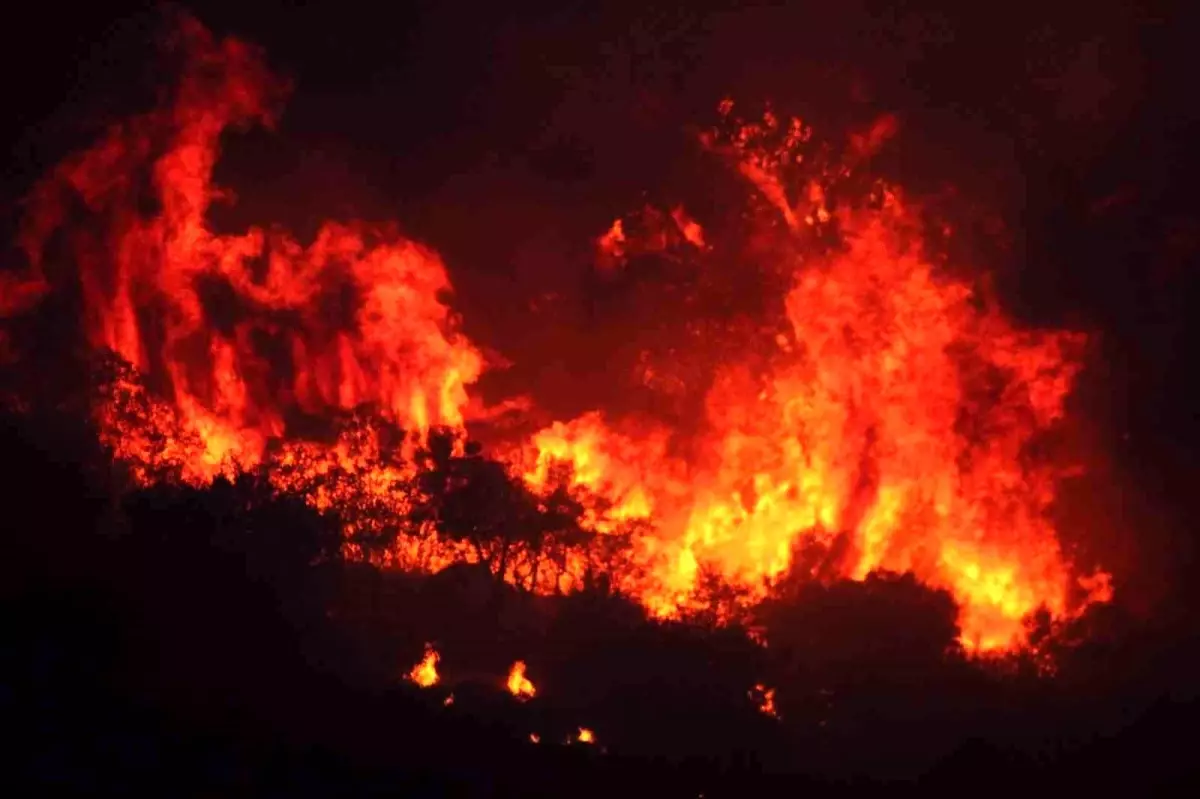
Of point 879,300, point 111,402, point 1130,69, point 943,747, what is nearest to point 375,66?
point 111,402

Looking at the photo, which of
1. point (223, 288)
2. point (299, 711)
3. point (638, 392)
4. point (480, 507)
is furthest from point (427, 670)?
point (223, 288)

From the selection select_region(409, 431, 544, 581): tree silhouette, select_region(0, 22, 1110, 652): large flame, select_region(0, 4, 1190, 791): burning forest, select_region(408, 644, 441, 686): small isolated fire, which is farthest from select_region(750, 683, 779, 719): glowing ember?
select_region(408, 644, 441, 686): small isolated fire

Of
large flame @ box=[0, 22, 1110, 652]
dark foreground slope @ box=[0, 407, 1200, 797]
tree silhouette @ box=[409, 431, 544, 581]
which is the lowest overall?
dark foreground slope @ box=[0, 407, 1200, 797]

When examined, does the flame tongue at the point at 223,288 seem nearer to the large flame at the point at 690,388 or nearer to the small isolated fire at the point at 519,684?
the large flame at the point at 690,388

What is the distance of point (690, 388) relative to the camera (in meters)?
20.1

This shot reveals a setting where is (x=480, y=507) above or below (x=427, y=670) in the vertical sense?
above

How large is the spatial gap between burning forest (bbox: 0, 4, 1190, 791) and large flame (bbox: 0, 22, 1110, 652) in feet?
0.14

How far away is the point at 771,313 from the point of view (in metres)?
20.1

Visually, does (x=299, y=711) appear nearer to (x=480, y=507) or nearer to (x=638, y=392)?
(x=480, y=507)

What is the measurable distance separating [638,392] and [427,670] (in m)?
6.70

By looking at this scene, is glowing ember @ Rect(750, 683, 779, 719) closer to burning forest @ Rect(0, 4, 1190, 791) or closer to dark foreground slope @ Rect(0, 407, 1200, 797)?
dark foreground slope @ Rect(0, 407, 1200, 797)

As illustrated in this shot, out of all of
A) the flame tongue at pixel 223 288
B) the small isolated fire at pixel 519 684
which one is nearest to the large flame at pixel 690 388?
the flame tongue at pixel 223 288

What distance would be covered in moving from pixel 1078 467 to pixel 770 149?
7.51 metres

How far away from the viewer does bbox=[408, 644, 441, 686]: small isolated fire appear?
15336mm
